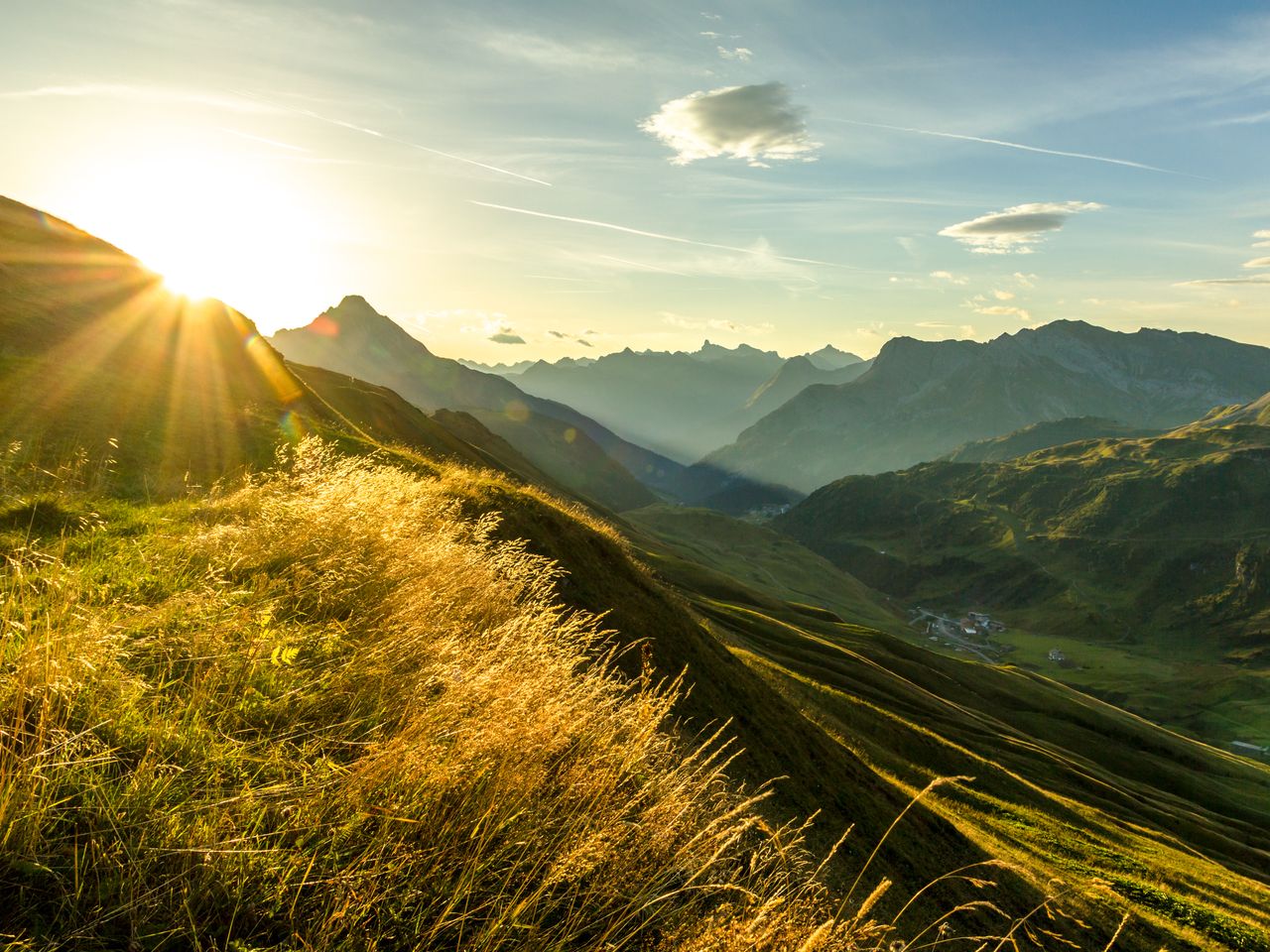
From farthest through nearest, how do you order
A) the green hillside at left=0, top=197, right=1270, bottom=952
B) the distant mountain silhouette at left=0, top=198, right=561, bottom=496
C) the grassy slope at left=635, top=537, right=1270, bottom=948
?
the grassy slope at left=635, top=537, right=1270, bottom=948 → the distant mountain silhouette at left=0, top=198, right=561, bottom=496 → the green hillside at left=0, top=197, right=1270, bottom=952

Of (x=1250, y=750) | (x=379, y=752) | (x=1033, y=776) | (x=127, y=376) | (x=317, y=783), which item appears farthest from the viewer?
(x=1250, y=750)

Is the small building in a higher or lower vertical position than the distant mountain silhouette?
lower

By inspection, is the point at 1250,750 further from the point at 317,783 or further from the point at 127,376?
the point at 127,376

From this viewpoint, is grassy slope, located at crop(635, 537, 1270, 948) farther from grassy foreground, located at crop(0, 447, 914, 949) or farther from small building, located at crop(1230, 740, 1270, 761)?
small building, located at crop(1230, 740, 1270, 761)

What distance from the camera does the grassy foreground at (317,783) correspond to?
3906 mm

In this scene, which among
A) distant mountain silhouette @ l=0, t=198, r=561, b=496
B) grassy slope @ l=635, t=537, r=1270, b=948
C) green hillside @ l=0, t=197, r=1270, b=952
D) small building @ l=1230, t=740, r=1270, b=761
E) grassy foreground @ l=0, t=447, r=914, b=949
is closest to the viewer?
grassy foreground @ l=0, t=447, r=914, b=949

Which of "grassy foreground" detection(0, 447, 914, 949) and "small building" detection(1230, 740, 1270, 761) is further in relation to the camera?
"small building" detection(1230, 740, 1270, 761)

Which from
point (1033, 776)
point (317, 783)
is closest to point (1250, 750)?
point (1033, 776)

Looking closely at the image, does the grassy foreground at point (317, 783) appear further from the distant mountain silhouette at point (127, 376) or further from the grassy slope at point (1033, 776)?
the grassy slope at point (1033, 776)

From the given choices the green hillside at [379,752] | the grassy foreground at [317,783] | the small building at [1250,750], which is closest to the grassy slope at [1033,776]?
the green hillside at [379,752]

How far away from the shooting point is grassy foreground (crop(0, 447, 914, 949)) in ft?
12.8

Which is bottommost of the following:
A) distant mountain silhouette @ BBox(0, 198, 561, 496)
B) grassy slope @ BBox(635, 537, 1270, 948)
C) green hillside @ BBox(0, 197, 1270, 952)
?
grassy slope @ BBox(635, 537, 1270, 948)

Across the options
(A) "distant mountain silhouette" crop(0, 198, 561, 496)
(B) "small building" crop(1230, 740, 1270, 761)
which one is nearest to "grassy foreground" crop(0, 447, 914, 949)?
(A) "distant mountain silhouette" crop(0, 198, 561, 496)

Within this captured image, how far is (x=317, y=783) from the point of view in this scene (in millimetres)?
4863
